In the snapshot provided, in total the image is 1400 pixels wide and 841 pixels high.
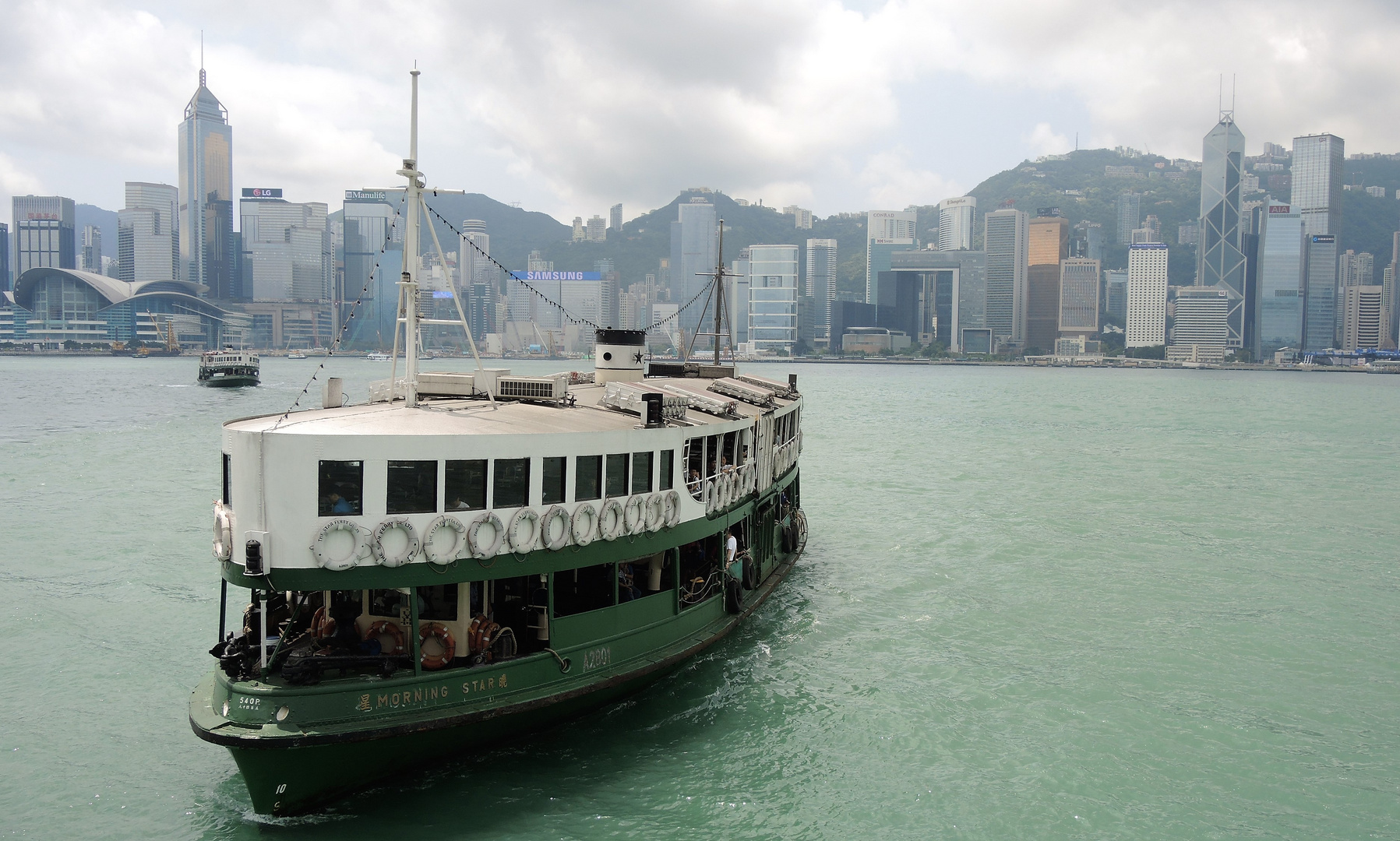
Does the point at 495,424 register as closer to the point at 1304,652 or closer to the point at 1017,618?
the point at 1017,618

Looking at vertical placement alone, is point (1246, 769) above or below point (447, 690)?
below

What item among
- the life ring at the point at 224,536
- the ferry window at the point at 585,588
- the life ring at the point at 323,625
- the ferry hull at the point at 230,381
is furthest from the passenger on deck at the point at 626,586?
the ferry hull at the point at 230,381

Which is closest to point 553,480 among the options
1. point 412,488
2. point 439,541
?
point 439,541

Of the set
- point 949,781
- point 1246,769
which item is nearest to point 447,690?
point 949,781

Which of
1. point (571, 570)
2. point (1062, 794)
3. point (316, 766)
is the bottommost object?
point (1062, 794)

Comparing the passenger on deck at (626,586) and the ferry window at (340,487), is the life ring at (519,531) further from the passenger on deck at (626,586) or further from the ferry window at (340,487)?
the passenger on deck at (626,586)

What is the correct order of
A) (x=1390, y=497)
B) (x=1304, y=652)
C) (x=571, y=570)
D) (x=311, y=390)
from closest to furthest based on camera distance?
1. (x=571, y=570)
2. (x=1304, y=652)
3. (x=1390, y=497)
4. (x=311, y=390)

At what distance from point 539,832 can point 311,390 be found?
328 ft

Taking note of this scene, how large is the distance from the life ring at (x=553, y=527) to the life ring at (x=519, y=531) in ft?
0.34

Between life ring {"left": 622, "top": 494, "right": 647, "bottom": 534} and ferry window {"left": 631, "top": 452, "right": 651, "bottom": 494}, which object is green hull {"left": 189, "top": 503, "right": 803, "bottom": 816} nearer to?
life ring {"left": 622, "top": 494, "right": 647, "bottom": 534}

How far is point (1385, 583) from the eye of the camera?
79.9 feet

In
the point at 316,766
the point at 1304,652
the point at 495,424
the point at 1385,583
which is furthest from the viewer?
the point at 1385,583

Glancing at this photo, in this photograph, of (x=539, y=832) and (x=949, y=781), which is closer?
(x=539, y=832)

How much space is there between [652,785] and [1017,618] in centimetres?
1098
